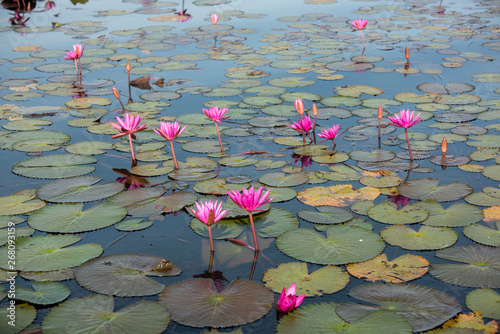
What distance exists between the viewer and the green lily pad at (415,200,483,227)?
3.12m

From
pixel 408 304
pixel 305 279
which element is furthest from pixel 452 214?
pixel 305 279

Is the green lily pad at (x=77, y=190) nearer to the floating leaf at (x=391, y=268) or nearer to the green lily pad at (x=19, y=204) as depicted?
the green lily pad at (x=19, y=204)

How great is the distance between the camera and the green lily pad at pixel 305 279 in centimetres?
253

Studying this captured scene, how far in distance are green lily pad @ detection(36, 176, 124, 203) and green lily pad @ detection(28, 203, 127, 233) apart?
0.12 m

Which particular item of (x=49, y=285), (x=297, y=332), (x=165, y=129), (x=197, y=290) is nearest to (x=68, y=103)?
(x=165, y=129)

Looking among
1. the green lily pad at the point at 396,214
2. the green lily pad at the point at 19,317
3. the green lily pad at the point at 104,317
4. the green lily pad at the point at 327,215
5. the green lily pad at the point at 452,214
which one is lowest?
the green lily pad at the point at 19,317

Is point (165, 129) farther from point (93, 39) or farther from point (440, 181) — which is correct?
point (93, 39)

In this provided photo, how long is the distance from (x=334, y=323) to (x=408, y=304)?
1.30ft

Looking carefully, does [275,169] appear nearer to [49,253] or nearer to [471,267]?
[471,267]

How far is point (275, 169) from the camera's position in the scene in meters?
3.99

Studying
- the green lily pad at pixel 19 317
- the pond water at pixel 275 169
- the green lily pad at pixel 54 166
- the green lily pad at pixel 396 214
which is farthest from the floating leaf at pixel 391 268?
the green lily pad at pixel 54 166

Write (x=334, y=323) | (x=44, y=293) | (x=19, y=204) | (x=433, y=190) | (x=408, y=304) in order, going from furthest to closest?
(x=433, y=190) < (x=19, y=204) < (x=44, y=293) < (x=408, y=304) < (x=334, y=323)

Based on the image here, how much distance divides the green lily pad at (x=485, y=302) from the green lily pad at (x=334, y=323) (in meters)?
0.40

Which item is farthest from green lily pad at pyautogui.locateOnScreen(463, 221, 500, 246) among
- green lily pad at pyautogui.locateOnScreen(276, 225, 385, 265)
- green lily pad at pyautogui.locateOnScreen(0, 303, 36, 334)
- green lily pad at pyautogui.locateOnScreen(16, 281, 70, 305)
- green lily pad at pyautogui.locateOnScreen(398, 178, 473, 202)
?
green lily pad at pyautogui.locateOnScreen(0, 303, 36, 334)
